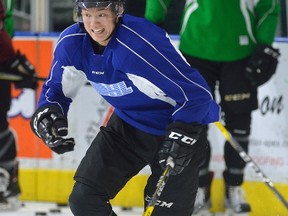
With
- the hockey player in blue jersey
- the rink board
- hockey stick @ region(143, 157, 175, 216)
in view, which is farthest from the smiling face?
the rink board

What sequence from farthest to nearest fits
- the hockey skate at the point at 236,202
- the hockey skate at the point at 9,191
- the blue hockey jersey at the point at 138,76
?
the hockey skate at the point at 9,191 → the hockey skate at the point at 236,202 → the blue hockey jersey at the point at 138,76

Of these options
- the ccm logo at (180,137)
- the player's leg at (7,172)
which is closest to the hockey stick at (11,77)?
the player's leg at (7,172)

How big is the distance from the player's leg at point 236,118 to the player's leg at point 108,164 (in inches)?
39.6

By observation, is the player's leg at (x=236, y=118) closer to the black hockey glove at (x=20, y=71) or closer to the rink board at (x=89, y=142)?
the rink board at (x=89, y=142)

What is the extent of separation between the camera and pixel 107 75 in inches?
111

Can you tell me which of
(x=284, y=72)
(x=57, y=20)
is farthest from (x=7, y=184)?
(x=284, y=72)

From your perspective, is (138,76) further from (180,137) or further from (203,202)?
(203,202)

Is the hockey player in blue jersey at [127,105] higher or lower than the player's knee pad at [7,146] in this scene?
higher

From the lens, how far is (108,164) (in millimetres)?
2934

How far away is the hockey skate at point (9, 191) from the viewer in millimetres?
4363

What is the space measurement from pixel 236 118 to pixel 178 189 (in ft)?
3.70

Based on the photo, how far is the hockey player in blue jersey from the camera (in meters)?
2.72

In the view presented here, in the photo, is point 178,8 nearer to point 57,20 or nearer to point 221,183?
point 57,20

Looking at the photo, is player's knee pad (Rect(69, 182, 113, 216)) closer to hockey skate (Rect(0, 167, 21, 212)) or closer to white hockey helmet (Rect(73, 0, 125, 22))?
white hockey helmet (Rect(73, 0, 125, 22))
